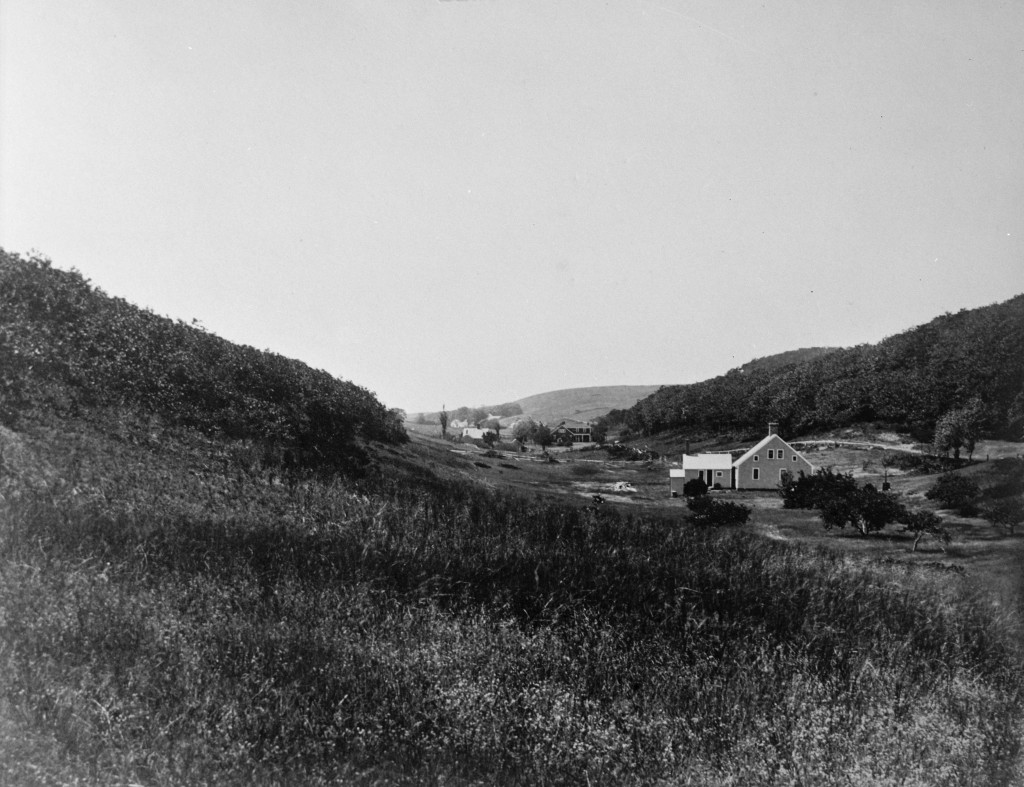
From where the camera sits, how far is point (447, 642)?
541cm

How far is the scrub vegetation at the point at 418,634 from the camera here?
4.55 m

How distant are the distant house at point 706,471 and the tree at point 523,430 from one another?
1612 millimetres

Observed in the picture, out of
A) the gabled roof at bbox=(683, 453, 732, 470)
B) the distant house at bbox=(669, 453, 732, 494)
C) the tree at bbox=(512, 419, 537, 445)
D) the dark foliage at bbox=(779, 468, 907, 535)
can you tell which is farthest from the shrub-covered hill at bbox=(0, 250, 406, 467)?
the dark foliage at bbox=(779, 468, 907, 535)

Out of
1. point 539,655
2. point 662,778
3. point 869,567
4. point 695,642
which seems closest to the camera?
point 662,778

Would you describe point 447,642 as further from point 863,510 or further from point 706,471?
point 863,510

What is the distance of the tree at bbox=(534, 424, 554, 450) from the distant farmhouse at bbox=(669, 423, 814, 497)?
1.39 meters

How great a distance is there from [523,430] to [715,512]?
2281 mm

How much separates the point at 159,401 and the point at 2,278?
5.89ft

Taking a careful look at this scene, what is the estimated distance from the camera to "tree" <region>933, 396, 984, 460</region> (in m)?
6.24

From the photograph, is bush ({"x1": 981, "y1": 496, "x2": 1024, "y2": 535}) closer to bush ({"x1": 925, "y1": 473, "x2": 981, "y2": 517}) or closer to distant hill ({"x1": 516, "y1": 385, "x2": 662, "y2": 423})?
bush ({"x1": 925, "y1": 473, "x2": 981, "y2": 517})

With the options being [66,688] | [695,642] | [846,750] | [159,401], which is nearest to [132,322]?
[159,401]

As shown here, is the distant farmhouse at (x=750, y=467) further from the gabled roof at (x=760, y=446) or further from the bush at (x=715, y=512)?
the bush at (x=715, y=512)

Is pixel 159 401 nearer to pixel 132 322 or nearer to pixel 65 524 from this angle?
pixel 132 322

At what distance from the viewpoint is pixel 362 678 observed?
498 centimetres
